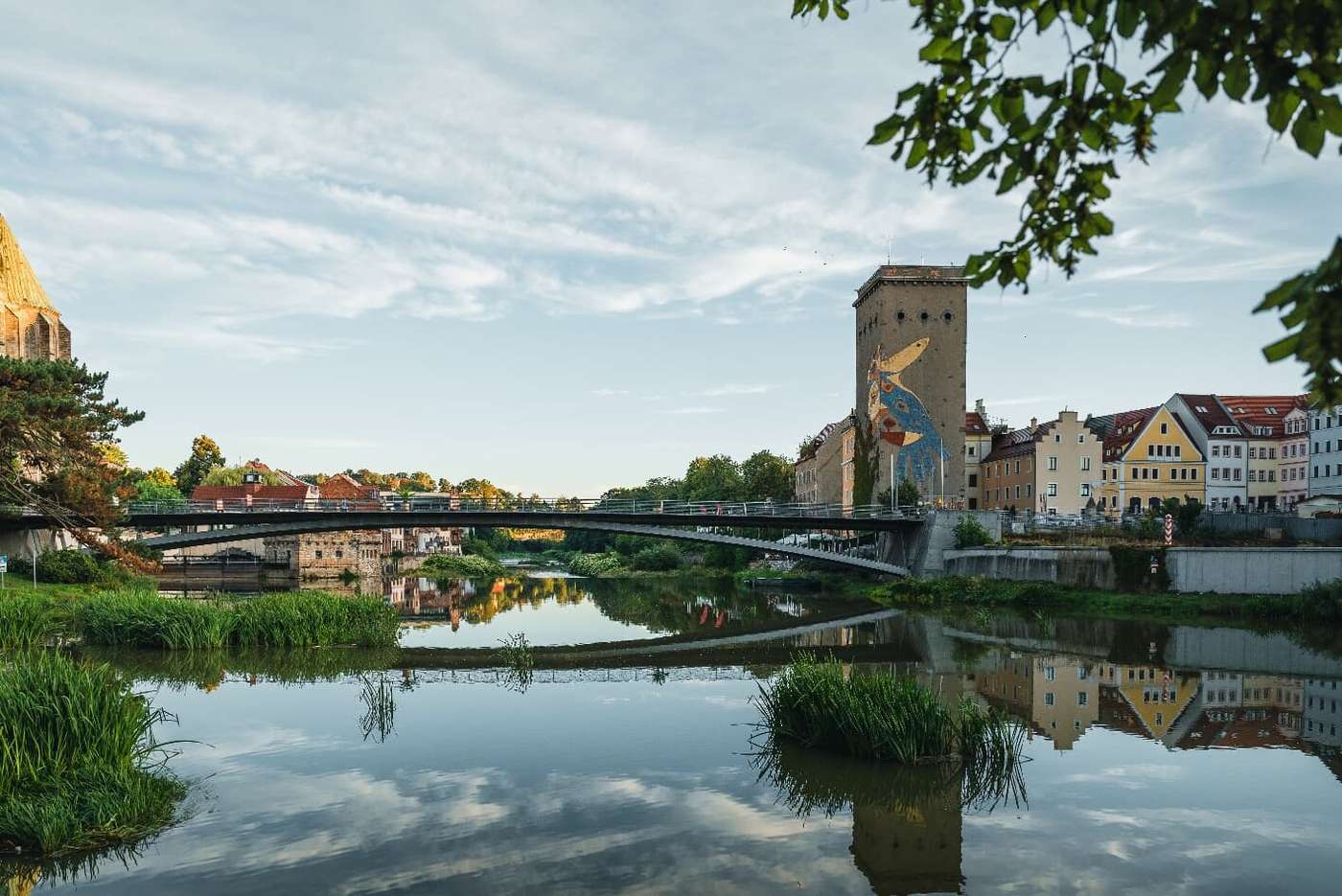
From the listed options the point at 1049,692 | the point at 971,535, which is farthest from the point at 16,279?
the point at 1049,692

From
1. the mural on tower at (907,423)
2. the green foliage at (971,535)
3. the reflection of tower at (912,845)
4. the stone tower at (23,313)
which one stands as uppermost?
the stone tower at (23,313)

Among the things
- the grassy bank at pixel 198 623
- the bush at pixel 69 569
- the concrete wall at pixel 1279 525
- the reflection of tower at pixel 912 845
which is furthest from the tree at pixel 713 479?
the reflection of tower at pixel 912 845

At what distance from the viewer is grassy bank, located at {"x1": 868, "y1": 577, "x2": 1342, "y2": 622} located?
3512 centimetres

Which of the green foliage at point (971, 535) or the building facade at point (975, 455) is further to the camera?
the building facade at point (975, 455)

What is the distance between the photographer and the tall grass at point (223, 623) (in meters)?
27.4

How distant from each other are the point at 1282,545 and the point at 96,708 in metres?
42.6

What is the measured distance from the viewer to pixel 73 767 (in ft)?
39.2

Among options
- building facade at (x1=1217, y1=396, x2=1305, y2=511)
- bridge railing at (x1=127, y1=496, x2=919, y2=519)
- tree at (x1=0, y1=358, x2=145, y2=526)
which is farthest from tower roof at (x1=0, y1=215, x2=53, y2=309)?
building facade at (x1=1217, y1=396, x2=1305, y2=511)

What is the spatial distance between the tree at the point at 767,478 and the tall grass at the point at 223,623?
65539mm

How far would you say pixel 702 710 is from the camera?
2009cm

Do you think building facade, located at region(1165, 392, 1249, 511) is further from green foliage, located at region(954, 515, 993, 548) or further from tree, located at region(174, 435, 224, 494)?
tree, located at region(174, 435, 224, 494)

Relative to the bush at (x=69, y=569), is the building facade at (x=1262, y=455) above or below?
above

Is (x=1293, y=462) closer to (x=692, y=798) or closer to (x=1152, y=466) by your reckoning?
(x=1152, y=466)

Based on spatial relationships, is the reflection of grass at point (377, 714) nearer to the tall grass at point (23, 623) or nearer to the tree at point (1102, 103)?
the tall grass at point (23, 623)
